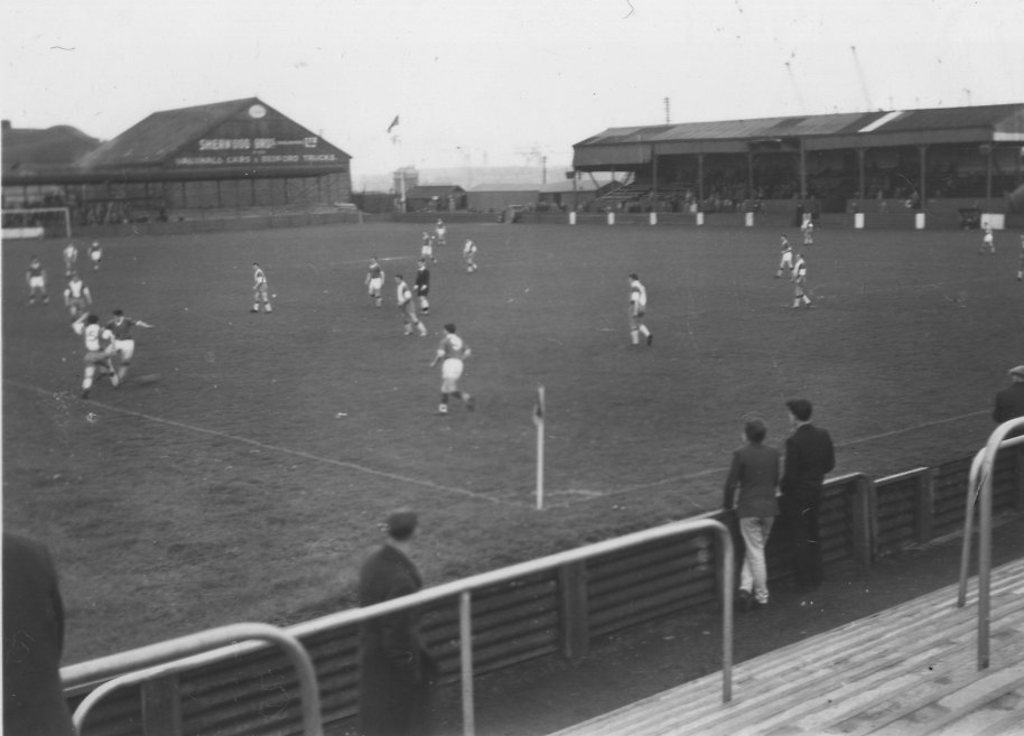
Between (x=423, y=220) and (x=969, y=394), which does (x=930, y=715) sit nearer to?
(x=969, y=394)

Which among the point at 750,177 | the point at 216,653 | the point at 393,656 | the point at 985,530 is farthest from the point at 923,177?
the point at 216,653

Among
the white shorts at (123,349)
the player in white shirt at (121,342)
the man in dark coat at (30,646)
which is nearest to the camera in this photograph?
the man in dark coat at (30,646)

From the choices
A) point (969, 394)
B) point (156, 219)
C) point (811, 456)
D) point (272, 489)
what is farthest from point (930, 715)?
point (156, 219)

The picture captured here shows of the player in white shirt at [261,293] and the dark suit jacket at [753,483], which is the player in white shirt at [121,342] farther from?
the dark suit jacket at [753,483]

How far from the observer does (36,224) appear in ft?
188

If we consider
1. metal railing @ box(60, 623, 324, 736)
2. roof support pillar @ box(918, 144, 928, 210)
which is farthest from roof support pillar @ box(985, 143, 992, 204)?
metal railing @ box(60, 623, 324, 736)

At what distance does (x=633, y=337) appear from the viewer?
24500mm

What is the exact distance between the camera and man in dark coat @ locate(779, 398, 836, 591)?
947cm

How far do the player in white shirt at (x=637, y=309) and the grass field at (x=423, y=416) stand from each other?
0.42 meters

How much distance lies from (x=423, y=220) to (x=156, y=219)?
22.7m

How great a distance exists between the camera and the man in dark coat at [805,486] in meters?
9.47

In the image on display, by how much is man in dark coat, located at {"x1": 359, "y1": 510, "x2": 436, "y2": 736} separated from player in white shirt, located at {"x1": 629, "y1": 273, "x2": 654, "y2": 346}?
708 inches

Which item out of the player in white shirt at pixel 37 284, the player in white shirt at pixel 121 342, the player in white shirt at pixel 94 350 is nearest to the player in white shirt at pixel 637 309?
the player in white shirt at pixel 121 342

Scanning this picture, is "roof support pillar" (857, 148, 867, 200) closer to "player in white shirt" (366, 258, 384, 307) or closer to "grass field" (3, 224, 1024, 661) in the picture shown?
"grass field" (3, 224, 1024, 661)
